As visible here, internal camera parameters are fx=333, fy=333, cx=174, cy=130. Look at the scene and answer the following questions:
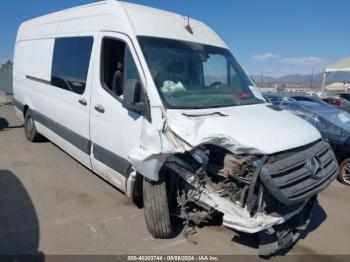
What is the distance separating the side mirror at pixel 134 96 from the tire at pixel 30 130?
14.5 feet

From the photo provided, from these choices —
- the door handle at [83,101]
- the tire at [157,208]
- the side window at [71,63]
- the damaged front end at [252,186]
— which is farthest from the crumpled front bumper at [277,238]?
the side window at [71,63]

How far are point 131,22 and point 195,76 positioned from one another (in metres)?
1.05

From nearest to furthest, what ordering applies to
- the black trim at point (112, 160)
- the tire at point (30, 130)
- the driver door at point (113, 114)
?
the driver door at point (113, 114) < the black trim at point (112, 160) < the tire at point (30, 130)

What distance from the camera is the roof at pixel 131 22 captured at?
4230 millimetres

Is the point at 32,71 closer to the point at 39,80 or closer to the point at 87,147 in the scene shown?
the point at 39,80

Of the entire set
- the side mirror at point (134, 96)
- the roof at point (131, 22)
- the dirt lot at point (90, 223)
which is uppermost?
the roof at point (131, 22)

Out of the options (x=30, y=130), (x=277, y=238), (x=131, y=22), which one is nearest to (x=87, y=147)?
(x=131, y=22)

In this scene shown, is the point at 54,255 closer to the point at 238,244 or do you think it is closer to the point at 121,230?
the point at 121,230

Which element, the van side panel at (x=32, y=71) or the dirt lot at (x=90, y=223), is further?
the van side panel at (x=32, y=71)

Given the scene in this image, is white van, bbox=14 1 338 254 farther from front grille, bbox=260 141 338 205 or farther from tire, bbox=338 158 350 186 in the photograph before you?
tire, bbox=338 158 350 186

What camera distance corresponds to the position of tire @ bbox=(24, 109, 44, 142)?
748 cm

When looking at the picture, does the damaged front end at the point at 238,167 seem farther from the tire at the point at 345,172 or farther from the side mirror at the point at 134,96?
the tire at the point at 345,172

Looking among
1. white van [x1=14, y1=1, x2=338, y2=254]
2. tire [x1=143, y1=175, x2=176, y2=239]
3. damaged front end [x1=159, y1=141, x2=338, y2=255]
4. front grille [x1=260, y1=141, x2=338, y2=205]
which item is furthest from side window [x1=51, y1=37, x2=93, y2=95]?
front grille [x1=260, y1=141, x2=338, y2=205]

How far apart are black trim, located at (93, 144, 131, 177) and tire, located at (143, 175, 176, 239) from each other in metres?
0.52
